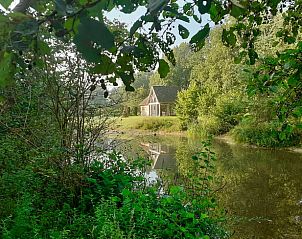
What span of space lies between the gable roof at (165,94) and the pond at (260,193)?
2995 centimetres

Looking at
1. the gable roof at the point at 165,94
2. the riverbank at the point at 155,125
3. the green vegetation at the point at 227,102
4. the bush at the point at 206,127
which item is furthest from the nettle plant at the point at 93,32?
the gable roof at the point at 165,94

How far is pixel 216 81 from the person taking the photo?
32.2m

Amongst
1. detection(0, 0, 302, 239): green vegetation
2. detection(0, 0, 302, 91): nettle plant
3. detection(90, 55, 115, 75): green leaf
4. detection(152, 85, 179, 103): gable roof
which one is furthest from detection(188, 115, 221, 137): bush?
detection(90, 55, 115, 75): green leaf

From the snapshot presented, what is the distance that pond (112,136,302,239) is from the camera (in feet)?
22.7

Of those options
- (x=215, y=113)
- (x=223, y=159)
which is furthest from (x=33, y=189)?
(x=215, y=113)

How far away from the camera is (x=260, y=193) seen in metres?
9.55

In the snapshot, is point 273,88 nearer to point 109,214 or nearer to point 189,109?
point 109,214

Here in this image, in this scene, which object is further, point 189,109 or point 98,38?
point 189,109

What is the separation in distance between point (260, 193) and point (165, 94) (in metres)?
36.4

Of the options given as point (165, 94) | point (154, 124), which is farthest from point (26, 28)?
Answer: point (165, 94)

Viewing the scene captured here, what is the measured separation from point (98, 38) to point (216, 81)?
32.3 meters

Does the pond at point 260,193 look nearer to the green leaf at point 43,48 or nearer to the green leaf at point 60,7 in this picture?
the green leaf at point 43,48

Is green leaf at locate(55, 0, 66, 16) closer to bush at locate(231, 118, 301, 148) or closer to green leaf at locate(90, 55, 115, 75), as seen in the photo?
green leaf at locate(90, 55, 115, 75)

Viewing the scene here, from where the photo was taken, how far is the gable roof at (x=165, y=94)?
45094 millimetres
